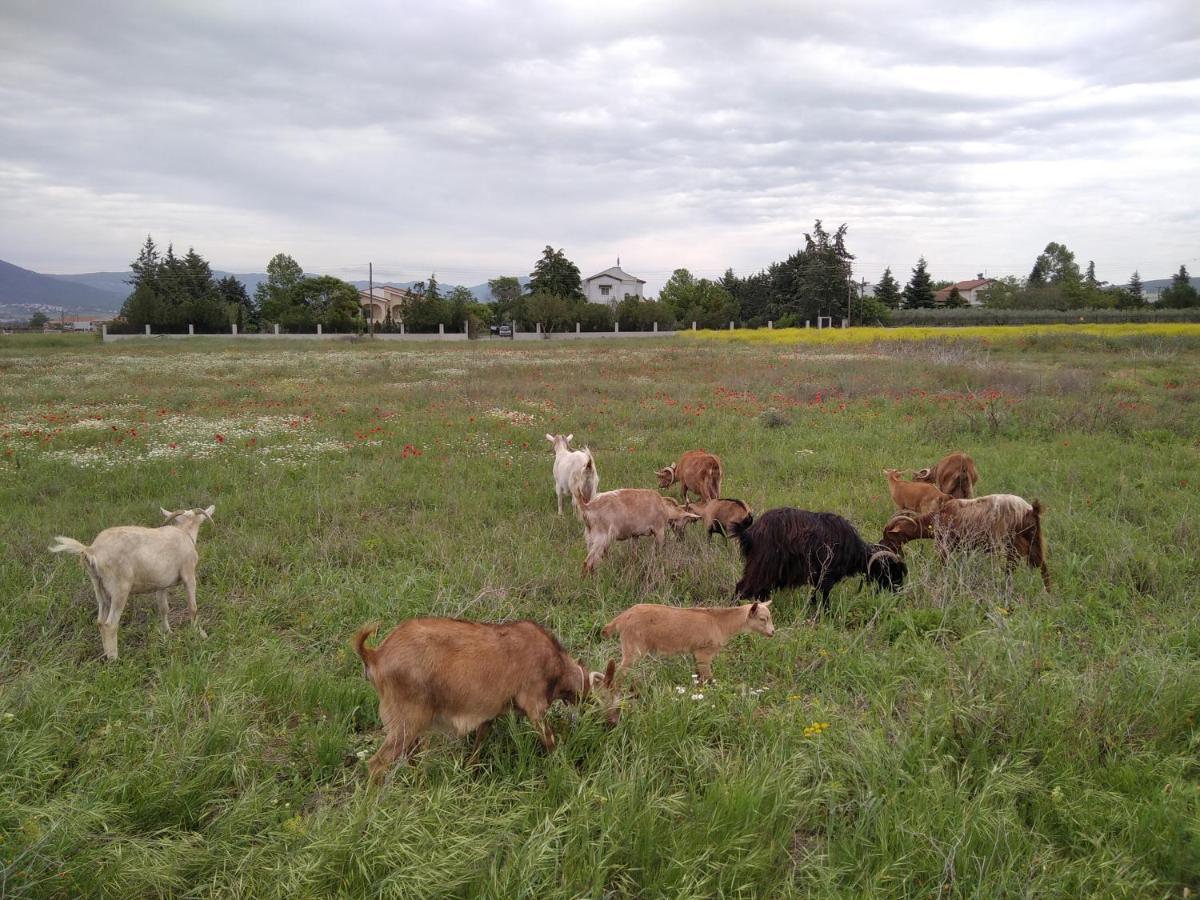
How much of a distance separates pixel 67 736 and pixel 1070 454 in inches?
518

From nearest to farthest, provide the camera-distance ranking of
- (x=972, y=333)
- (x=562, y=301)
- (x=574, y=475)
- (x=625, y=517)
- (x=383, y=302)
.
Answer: (x=625, y=517) < (x=574, y=475) < (x=972, y=333) < (x=562, y=301) < (x=383, y=302)

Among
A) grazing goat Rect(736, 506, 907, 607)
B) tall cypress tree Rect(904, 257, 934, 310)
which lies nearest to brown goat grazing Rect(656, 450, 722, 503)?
grazing goat Rect(736, 506, 907, 607)

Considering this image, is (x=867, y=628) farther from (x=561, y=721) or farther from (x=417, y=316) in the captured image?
(x=417, y=316)

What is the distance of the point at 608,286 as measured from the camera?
109 metres

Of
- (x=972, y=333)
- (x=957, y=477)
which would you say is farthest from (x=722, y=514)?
(x=972, y=333)

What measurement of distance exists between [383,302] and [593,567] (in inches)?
3725

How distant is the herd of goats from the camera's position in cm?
370

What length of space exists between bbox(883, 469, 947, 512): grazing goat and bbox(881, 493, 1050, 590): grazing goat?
3.49ft

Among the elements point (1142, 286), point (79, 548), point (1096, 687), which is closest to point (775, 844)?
point (1096, 687)

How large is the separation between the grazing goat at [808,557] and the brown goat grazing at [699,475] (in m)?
2.88

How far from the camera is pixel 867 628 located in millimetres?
5527

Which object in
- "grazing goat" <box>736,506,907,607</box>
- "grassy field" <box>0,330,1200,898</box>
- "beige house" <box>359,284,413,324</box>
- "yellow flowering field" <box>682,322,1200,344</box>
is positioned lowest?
"grassy field" <box>0,330,1200,898</box>

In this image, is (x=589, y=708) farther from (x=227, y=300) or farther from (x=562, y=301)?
(x=227, y=300)

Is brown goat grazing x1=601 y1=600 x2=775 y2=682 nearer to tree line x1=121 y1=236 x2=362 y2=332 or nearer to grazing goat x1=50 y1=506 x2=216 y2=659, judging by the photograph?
grazing goat x1=50 y1=506 x2=216 y2=659
